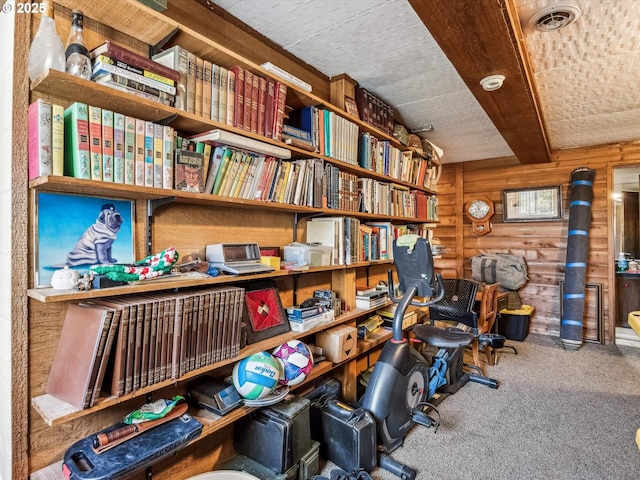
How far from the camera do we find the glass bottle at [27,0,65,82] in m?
1.14

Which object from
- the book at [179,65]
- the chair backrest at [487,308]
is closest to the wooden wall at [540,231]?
the chair backrest at [487,308]

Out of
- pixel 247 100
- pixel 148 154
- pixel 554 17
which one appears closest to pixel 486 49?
pixel 554 17

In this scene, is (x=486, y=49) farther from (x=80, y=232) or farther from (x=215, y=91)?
(x=80, y=232)

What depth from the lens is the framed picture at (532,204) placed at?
439 cm

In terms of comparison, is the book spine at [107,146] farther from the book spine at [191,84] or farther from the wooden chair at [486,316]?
the wooden chair at [486,316]

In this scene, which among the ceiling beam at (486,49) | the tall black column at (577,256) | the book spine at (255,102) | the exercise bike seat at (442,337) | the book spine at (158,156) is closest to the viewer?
the book spine at (158,156)

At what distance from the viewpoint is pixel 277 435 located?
1.61m

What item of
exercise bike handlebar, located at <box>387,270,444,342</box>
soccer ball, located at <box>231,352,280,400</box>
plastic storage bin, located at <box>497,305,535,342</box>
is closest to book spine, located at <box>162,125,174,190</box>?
soccer ball, located at <box>231,352,280,400</box>

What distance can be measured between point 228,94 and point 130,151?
53 cm

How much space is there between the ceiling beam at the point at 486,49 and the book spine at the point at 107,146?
1.22 meters

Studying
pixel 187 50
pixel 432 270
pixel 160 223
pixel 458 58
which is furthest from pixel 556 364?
pixel 187 50

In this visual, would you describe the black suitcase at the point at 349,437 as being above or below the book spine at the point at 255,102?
below

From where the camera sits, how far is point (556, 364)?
3410mm

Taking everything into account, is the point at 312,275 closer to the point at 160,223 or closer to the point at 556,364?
the point at 160,223
